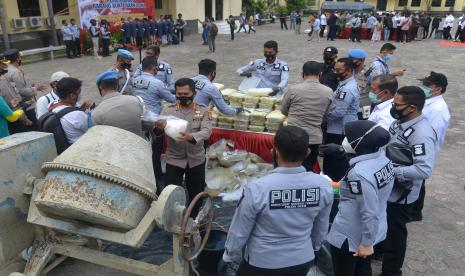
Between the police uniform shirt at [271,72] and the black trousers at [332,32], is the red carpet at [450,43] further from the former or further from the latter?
the police uniform shirt at [271,72]

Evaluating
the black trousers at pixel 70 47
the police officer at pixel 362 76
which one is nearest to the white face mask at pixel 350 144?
the police officer at pixel 362 76

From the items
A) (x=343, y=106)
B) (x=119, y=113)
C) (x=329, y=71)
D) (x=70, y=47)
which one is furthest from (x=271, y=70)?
(x=70, y=47)

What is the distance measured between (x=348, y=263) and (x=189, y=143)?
1.92 m

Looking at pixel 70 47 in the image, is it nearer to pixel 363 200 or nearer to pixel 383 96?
pixel 383 96

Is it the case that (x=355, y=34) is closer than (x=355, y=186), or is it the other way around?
(x=355, y=186)

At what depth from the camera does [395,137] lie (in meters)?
3.34

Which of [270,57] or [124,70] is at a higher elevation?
[270,57]

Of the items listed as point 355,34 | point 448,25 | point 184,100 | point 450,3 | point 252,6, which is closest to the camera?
point 184,100

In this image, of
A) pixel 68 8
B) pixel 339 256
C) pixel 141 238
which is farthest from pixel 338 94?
pixel 68 8

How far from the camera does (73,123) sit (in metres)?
3.46

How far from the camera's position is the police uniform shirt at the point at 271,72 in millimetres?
5934

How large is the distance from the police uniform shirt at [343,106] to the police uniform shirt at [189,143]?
1700 mm

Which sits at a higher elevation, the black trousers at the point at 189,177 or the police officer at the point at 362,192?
the police officer at the point at 362,192

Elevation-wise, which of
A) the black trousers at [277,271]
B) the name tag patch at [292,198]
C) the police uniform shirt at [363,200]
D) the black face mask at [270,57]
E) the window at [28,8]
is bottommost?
the black trousers at [277,271]
